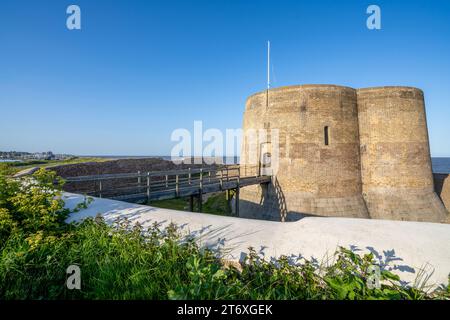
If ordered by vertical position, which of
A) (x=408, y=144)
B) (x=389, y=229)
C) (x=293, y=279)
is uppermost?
(x=408, y=144)

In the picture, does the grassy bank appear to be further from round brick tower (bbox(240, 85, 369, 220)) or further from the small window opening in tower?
the small window opening in tower

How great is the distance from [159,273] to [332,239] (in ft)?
7.69

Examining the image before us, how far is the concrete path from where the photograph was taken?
2498 mm

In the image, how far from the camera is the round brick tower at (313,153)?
13.1 meters

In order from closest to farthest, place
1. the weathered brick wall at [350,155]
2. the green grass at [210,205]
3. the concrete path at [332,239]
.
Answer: the concrete path at [332,239]
the weathered brick wall at [350,155]
the green grass at [210,205]

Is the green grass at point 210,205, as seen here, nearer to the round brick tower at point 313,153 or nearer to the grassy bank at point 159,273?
the round brick tower at point 313,153

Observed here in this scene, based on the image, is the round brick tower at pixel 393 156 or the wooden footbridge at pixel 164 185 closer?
the wooden footbridge at pixel 164 185

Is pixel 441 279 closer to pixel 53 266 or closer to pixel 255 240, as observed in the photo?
pixel 255 240

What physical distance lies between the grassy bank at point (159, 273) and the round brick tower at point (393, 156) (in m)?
14.1

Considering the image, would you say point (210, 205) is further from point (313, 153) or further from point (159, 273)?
point (159, 273)

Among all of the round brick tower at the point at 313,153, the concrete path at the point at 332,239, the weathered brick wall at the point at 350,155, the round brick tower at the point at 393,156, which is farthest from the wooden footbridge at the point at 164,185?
the round brick tower at the point at 393,156

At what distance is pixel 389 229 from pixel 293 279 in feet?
6.16

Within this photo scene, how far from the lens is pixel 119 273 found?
2479mm
